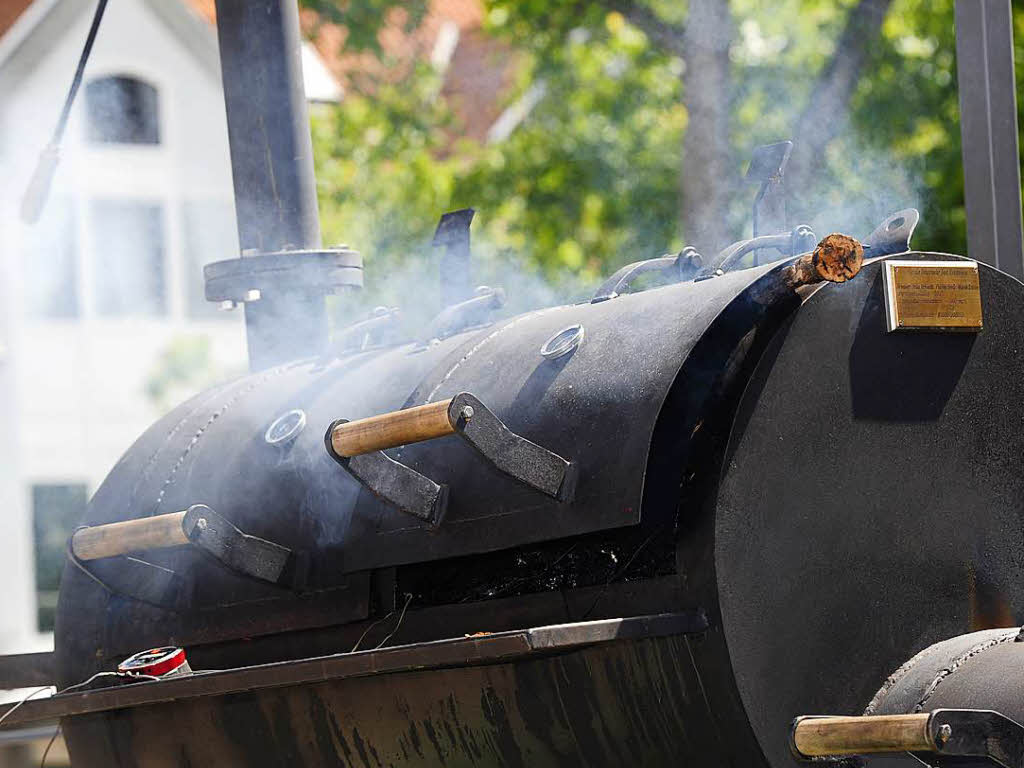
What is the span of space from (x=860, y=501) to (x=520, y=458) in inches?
23.4

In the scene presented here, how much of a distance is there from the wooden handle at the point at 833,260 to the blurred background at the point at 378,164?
9.08 m

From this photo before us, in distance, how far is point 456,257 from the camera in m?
3.75

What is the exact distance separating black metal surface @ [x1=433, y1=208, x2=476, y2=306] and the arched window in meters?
14.1

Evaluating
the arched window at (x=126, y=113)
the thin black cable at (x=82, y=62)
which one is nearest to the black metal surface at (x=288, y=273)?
the thin black cable at (x=82, y=62)

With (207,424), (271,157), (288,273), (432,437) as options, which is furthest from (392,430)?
(271,157)

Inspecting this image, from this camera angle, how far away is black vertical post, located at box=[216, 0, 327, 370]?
4266mm

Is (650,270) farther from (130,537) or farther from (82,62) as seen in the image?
(82,62)

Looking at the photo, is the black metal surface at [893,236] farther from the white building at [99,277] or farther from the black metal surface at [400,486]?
the white building at [99,277]

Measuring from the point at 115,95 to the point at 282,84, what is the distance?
1567 centimetres

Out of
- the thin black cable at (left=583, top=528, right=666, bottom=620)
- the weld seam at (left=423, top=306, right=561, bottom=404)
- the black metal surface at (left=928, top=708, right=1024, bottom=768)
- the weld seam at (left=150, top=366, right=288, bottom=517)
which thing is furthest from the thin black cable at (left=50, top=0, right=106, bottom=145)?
the black metal surface at (left=928, top=708, right=1024, bottom=768)

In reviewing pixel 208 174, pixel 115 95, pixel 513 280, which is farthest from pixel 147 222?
pixel 513 280

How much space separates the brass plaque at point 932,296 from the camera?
8.91 ft

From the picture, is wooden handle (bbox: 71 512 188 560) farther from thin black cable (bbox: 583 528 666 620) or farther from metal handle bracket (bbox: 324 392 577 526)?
thin black cable (bbox: 583 528 666 620)

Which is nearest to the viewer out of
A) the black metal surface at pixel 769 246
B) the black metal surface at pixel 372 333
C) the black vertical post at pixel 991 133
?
the black metal surface at pixel 769 246
